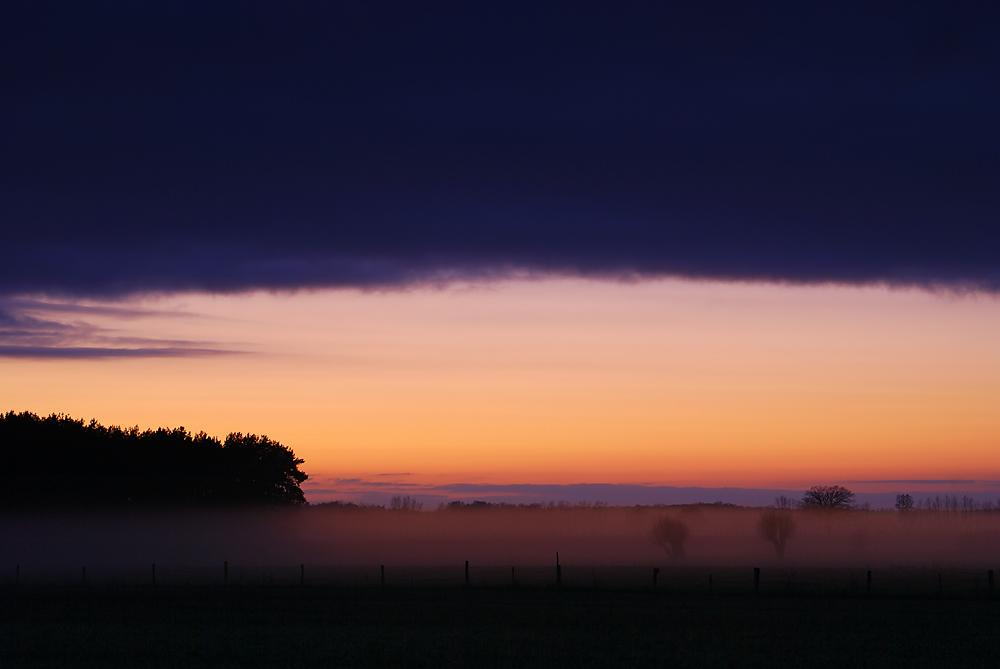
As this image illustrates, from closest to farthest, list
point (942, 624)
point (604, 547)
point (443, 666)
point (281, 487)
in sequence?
1. point (443, 666)
2. point (942, 624)
3. point (281, 487)
4. point (604, 547)

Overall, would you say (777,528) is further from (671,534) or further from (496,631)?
(496,631)

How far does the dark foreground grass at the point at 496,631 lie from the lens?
2389 cm

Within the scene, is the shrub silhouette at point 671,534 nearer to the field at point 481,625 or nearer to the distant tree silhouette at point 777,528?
the distant tree silhouette at point 777,528

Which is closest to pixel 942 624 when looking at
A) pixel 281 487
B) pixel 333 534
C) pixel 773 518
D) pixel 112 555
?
pixel 112 555

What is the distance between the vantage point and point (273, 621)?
3303 centimetres

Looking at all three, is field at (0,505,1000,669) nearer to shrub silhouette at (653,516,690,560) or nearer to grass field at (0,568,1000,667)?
grass field at (0,568,1000,667)

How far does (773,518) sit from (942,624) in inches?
5990

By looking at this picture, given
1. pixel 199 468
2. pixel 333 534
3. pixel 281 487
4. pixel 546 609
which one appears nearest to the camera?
pixel 546 609

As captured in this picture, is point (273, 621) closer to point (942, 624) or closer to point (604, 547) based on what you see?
point (942, 624)

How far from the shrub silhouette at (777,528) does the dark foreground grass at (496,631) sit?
136 m

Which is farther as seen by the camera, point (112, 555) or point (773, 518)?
point (773, 518)

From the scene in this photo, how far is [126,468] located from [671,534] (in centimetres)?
10426

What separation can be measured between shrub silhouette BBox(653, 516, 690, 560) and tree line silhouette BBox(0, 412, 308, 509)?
81624 mm

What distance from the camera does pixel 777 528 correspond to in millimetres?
176000
